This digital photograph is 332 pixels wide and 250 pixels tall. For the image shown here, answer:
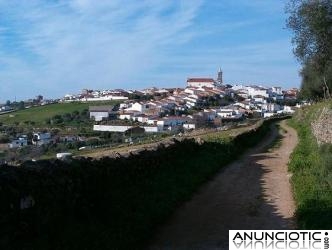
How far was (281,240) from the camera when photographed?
8.70m

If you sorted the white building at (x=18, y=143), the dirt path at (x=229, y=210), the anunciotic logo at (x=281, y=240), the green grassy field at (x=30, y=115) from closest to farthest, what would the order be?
the anunciotic logo at (x=281, y=240) < the dirt path at (x=229, y=210) < the white building at (x=18, y=143) < the green grassy field at (x=30, y=115)

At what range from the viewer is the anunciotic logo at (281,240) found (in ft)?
27.1

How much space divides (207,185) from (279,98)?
463 feet

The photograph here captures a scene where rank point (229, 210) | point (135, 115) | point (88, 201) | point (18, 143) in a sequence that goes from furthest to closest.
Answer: point (135, 115), point (18, 143), point (229, 210), point (88, 201)

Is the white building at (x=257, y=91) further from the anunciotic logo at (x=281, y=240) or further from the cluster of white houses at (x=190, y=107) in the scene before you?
the anunciotic logo at (x=281, y=240)

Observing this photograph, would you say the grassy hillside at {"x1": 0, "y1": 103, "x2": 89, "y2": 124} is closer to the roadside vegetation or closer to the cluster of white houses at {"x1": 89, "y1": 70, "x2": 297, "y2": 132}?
the cluster of white houses at {"x1": 89, "y1": 70, "x2": 297, "y2": 132}

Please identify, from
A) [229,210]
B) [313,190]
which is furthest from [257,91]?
[229,210]

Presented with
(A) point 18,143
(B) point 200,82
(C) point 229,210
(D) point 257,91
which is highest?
(B) point 200,82

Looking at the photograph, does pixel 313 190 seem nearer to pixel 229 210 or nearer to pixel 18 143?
pixel 229 210

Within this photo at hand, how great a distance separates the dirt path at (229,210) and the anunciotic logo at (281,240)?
718 mm

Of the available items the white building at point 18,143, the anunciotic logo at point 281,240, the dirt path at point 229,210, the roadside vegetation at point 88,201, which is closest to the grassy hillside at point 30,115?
the white building at point 18,143

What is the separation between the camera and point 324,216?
10.3m

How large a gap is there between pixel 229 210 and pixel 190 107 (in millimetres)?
86975

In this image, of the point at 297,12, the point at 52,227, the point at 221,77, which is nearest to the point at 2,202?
the point at 52,227
